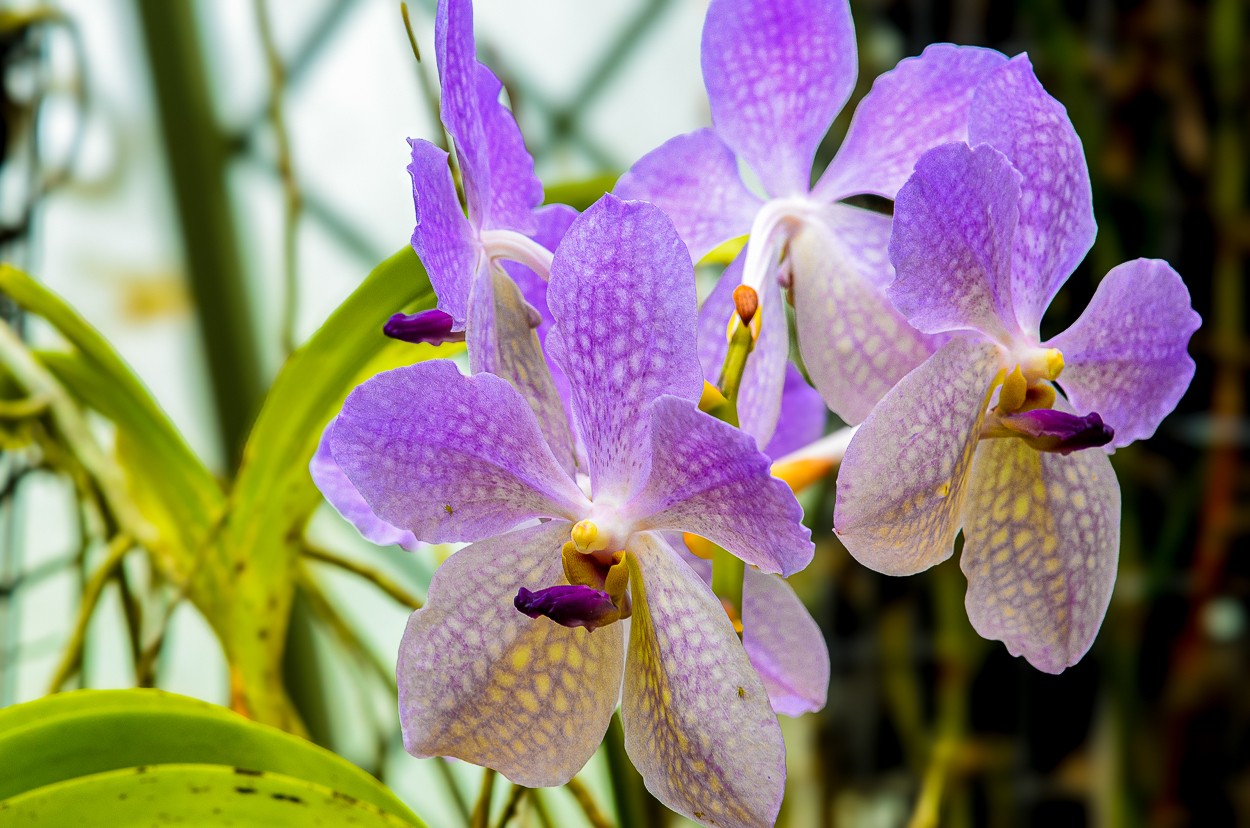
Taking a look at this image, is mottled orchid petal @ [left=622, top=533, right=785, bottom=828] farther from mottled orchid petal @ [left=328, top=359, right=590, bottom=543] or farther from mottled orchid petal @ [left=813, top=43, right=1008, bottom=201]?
mottled orchid petal @ [left=813, top=43, right=1008, bottom=201]

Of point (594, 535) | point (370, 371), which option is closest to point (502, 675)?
point (594, 535)

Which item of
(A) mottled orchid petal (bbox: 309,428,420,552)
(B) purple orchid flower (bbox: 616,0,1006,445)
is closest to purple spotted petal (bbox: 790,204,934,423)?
(B) purple orchid flower (bbox: 616,0,1006,445)

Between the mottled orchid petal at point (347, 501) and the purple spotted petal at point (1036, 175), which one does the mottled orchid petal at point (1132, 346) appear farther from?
the mottled orchid petal at point (347, 501)

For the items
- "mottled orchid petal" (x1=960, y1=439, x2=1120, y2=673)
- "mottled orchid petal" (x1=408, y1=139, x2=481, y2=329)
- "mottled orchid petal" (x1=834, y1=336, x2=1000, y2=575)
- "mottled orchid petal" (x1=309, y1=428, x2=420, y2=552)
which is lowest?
"mottled orchid petal" (x1=960, y1=439, x2=1120, y2=673)

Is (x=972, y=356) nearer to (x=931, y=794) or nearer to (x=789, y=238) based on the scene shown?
(x=789, y=238)

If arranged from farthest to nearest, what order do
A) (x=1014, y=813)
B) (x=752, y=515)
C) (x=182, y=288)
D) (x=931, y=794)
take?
(x=182, y=288) → (x=1014, y=813) → (x=931, y=794) → (x=752, y=515)

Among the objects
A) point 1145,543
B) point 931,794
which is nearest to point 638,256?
point 931,794

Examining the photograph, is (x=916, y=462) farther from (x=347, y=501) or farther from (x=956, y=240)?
(x=347, y=501)
